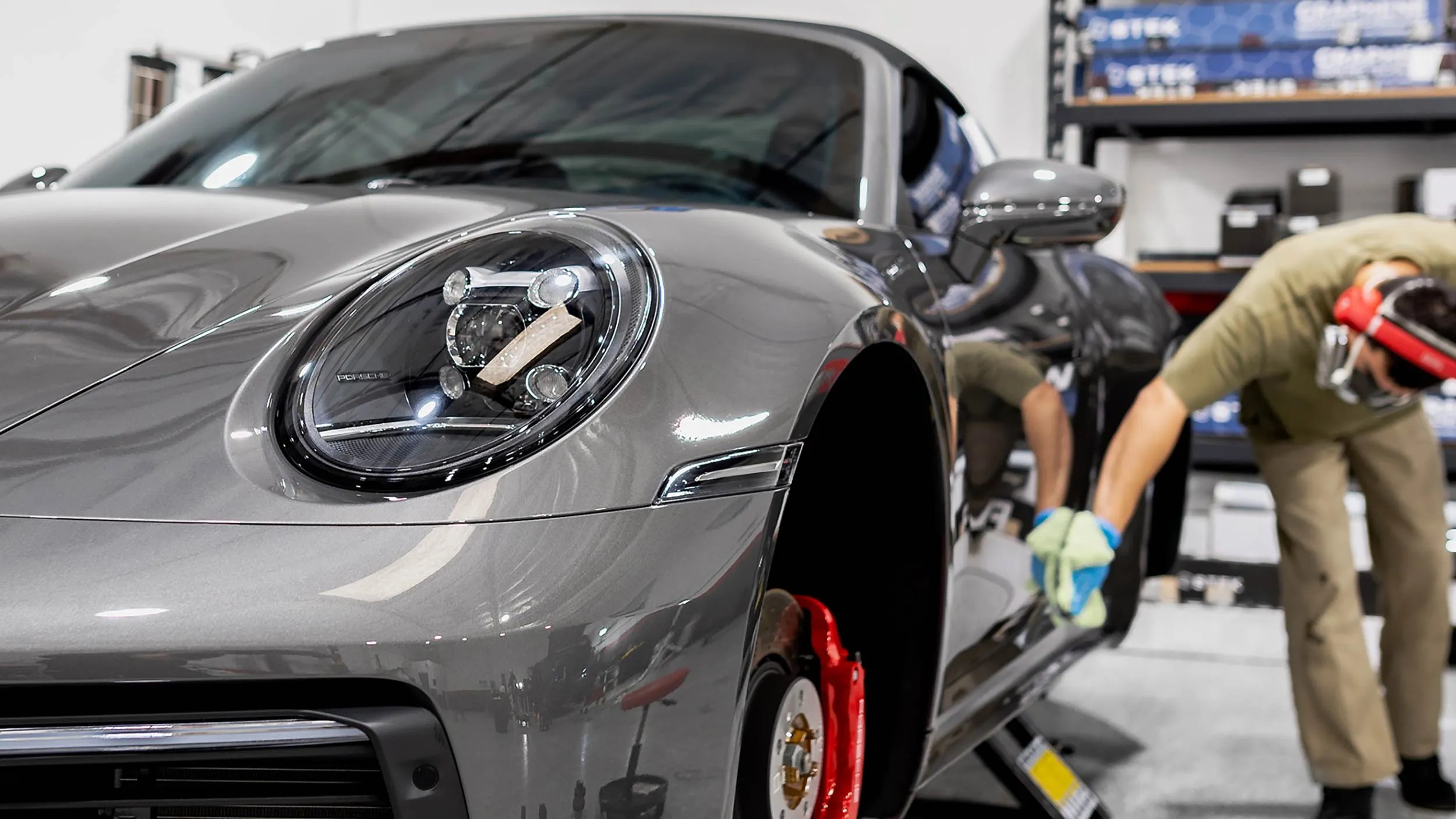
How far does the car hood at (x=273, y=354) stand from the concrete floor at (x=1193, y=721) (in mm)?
1623

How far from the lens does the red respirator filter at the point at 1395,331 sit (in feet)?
6.75

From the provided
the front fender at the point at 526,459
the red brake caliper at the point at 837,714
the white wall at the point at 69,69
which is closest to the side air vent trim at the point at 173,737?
the front fender at the point at 526,459

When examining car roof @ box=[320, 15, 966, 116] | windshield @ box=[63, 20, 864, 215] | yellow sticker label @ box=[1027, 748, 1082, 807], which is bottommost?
yellow sticker label @ box=[1027, 748, 1082, 807]

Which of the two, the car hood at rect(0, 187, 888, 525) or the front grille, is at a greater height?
the car hood at rect(0, 187, 888, 525)

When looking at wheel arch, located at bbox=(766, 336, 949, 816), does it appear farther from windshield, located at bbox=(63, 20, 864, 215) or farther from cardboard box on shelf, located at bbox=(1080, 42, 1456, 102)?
cardboard box on shelf, located at bbox=(1080, 42, 1456, 102)

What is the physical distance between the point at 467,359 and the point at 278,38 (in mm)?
4677

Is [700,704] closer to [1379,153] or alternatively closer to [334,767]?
[334,767]

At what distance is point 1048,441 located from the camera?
1.89 m

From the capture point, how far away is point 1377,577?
102 inches

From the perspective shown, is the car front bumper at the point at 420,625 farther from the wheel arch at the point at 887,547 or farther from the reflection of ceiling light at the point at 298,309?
the wheel arch at the point at 887,547

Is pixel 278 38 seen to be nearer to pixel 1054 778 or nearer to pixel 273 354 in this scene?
pixel 1054 778

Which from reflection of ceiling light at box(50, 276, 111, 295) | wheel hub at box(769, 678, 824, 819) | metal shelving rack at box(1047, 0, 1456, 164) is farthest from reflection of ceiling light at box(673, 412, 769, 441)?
metal shelving rack at box(1047, 0, 1456, 164)

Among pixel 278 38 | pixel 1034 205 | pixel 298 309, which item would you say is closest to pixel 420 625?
pixel 298 309

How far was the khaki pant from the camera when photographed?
2.31 metres
